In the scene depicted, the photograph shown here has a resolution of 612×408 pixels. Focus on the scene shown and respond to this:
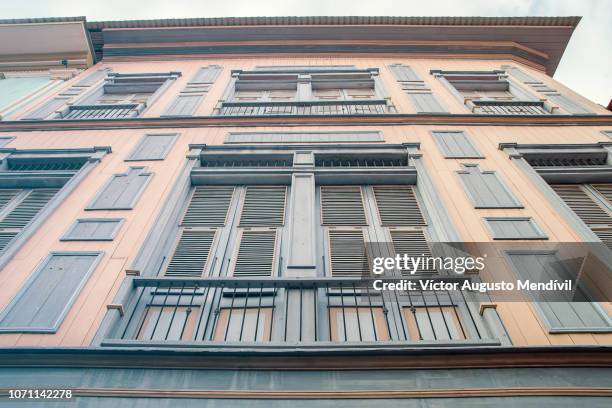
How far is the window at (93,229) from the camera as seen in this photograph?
5205 mm

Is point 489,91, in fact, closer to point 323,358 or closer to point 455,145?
point 455,145

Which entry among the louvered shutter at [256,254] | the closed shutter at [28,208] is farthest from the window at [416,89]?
the closed shutter at [28,208]

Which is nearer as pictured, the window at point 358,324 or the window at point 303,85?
the window at point 358,324

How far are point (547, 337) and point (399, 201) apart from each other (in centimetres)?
310

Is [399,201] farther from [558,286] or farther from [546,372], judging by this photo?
[546,372]

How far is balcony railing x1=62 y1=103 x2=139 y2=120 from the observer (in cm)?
895

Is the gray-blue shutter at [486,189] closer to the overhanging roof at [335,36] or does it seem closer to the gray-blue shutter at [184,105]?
the gray-blue shutter at [184,105]

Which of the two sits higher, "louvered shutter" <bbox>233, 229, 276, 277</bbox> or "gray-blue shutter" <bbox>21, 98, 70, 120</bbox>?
"gray-blue shutter" <bbox>21, 98, 70, 120</bbox>

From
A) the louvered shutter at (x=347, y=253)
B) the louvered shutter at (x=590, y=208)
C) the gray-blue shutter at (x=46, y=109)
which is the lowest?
the louvered shutter at (x=347, y=253)

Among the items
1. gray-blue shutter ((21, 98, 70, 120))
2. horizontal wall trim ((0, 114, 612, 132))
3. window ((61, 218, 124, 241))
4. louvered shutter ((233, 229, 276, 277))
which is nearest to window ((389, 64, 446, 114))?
horizontal wall trim ((0, 114, 612, 132))

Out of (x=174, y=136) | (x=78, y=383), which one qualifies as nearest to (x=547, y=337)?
(x=78, y=383)

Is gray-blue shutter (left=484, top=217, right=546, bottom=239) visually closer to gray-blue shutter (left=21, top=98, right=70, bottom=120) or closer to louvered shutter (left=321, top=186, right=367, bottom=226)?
louvered shutter (left=321, top=186, right=367, bottom=226)

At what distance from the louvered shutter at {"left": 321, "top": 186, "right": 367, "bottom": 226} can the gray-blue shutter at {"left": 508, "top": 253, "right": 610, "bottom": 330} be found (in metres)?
2.18

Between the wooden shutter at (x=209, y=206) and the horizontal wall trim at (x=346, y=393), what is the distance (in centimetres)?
300
